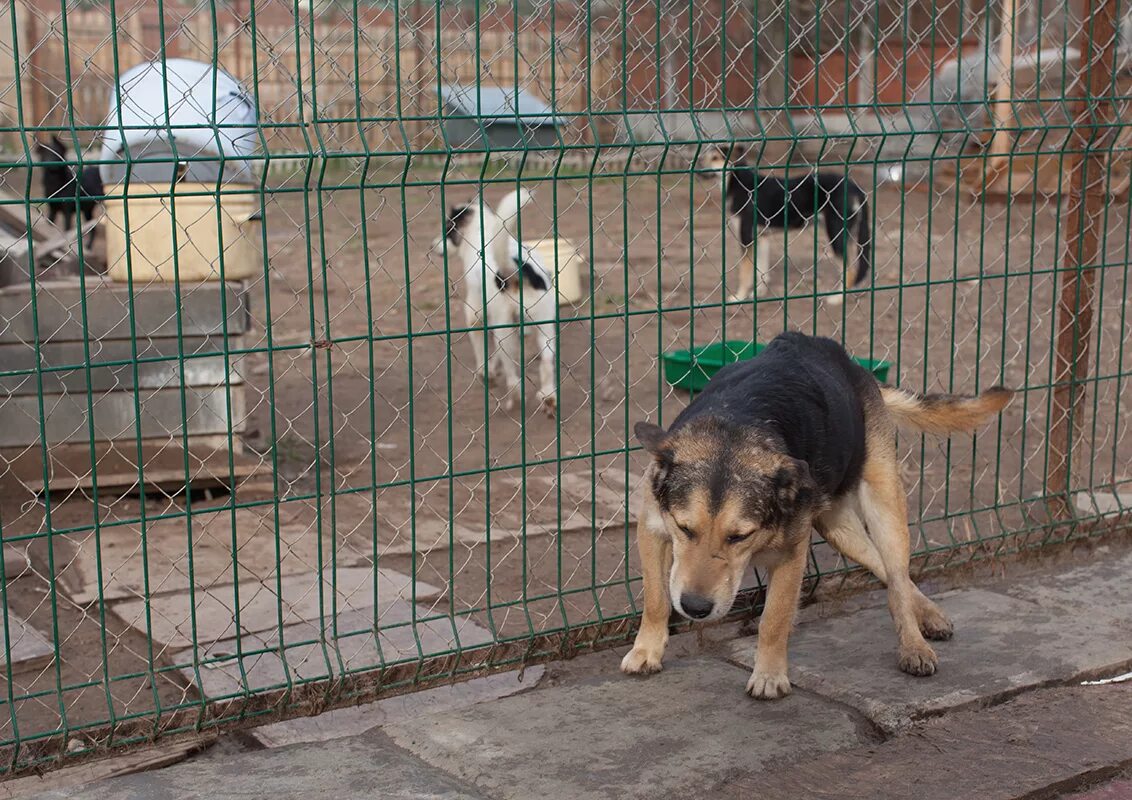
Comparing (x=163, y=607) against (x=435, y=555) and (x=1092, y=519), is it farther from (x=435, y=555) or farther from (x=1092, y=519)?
(x=1092, y=519)

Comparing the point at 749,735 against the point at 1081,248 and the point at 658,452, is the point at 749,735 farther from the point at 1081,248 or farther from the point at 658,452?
the point at 1081,248

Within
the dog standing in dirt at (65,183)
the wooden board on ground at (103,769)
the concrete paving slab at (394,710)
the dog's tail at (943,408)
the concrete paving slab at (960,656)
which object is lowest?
the concrete paving slab at (394,710)

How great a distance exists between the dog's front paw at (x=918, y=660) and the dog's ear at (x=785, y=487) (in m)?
0.74

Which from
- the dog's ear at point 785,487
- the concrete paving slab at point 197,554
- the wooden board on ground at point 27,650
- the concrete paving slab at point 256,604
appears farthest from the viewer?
the concrete paving slab at point 197,554

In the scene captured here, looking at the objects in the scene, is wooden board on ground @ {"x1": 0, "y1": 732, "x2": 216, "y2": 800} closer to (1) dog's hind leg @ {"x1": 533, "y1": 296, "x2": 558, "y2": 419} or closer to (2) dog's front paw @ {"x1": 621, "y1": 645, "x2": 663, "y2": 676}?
(2) dog's front paw @ {"x1": 621, "y1": 645, "x2": 663, "y2": 676}

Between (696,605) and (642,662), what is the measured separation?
2.23 feet

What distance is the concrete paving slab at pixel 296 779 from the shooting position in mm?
2973

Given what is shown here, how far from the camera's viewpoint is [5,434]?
5.54 meters

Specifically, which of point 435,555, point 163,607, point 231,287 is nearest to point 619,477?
point 435,555

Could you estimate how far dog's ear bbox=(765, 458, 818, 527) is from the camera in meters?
3.24

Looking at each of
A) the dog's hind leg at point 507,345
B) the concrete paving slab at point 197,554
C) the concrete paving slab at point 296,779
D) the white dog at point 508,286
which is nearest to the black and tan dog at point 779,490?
the concrete paving slab at point 296,779

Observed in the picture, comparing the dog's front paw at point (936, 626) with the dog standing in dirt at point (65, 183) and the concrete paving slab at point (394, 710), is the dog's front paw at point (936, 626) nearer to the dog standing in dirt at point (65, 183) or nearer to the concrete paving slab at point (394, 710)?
the concrete paving slab at point (394, 710)

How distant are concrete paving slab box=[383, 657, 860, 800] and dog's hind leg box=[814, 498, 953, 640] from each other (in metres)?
0.61

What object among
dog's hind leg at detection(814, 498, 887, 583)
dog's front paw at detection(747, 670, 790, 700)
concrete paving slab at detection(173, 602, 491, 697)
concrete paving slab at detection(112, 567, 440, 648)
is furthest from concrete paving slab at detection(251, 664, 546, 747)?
dog's hind leg at detection(814, 498, 887, 583)
